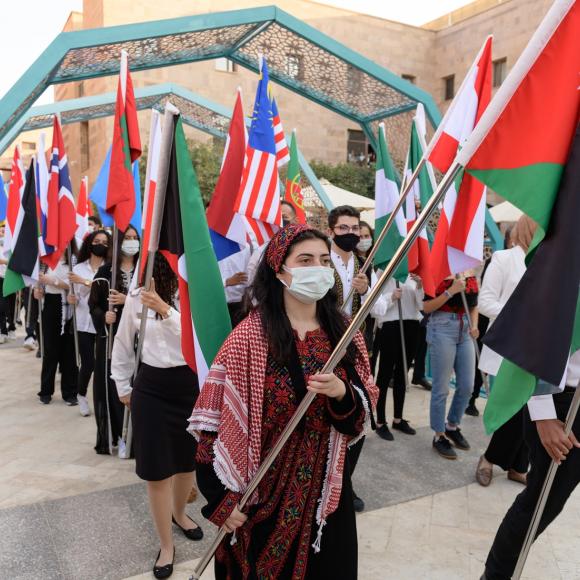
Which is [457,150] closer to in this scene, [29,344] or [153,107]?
[153,107]

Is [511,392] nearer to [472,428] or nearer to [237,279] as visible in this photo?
[237,279]

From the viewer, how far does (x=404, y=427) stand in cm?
538

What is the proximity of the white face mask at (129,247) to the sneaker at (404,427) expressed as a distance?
296 cm

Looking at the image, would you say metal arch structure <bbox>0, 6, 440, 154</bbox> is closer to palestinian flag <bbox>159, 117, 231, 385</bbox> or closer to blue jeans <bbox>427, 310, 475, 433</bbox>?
palestinian flag <bbox>159, 117, 231, 385</bbox>

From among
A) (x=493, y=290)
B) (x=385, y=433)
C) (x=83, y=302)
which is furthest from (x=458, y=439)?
(x=83, y=302)

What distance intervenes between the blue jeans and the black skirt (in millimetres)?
2484

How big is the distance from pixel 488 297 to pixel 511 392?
2.15 metres

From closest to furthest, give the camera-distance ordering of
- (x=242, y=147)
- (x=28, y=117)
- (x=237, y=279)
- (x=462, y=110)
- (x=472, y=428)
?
(x=462, y=110)
(x=242, y=147)
(x=237, y=279)
(x=472, y=428)
(x=28, y=117)

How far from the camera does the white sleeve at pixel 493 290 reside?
3945 mm

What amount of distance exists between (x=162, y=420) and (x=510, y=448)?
8.81 ft

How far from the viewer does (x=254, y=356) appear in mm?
2047

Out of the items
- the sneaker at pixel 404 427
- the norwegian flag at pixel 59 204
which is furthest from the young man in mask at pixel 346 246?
the norwegian flag at pixel 59 204

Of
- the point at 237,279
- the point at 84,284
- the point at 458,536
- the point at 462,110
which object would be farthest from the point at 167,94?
the point at 458,536

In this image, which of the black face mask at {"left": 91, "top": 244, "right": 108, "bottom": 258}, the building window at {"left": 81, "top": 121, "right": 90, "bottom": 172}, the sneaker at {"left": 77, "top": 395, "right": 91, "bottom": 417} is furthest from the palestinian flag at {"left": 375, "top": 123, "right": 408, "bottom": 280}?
the building window at {"left": 81, "top": 121, "right": 90, "bottom": 172}
